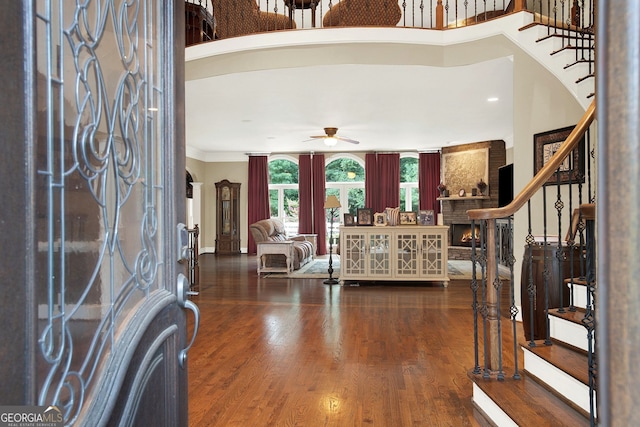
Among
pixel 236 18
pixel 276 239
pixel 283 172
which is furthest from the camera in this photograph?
pixel 283 172

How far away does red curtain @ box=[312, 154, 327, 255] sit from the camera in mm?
12531

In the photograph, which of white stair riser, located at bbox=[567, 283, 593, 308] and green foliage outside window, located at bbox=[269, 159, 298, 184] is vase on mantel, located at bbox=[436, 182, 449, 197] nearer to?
green foliage outside window, located at bbox=[269, 159, 298, 184]

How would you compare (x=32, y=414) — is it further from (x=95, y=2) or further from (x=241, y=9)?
(x=241, y=9)

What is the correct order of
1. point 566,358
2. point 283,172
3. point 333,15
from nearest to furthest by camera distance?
point 566,358 < point 333,15 < point 283,172

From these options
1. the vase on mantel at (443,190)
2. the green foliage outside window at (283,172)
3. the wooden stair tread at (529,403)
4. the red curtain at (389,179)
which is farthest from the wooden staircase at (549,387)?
the green foliage outside window at (283,172)

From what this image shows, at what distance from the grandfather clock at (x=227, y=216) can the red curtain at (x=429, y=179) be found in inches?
201

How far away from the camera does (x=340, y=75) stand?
5.71 m

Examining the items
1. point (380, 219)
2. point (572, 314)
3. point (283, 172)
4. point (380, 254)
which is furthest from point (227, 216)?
point (572, 314)

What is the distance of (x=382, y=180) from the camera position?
1233 cm

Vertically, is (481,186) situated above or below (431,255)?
above

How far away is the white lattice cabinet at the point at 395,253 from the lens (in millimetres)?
7082

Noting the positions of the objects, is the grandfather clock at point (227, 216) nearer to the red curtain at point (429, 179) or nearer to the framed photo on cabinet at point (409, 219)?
the red curtain at point (429, 179)

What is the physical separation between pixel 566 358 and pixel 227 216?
36.3 ft

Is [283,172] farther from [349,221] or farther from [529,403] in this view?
[529,403]
